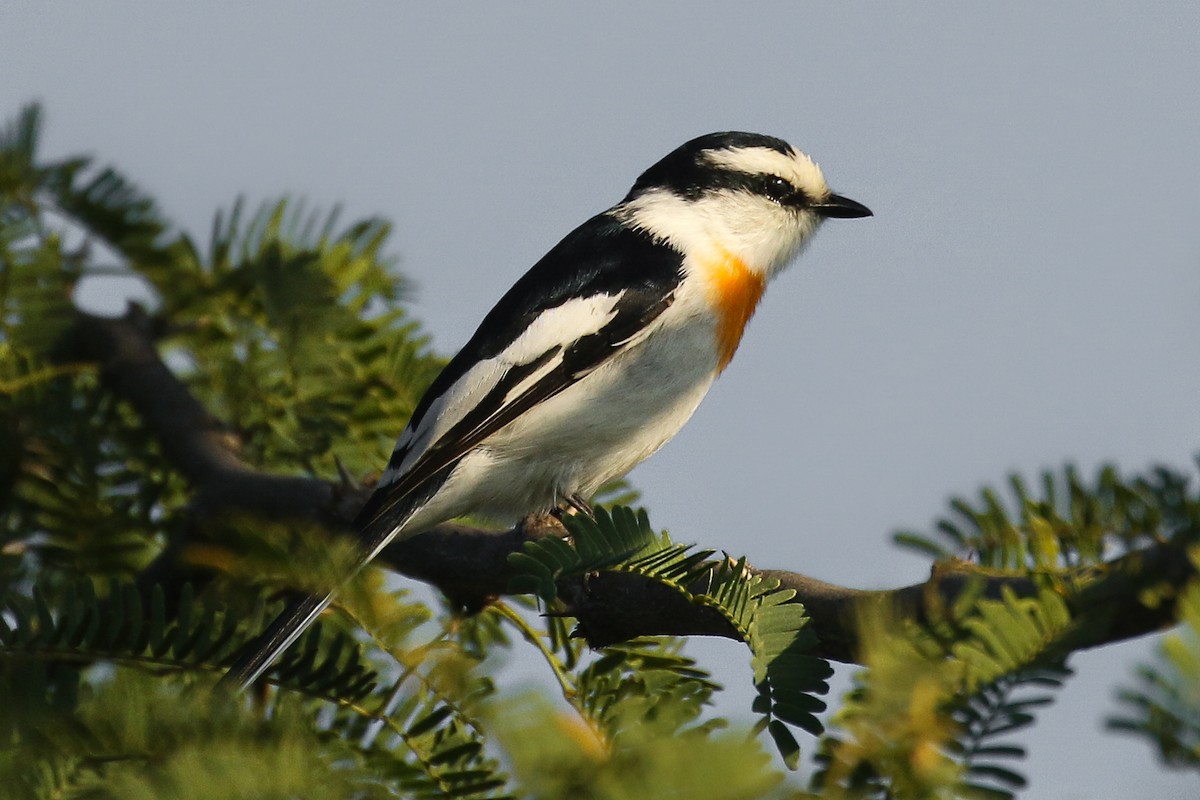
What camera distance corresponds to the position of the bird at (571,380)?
13.6 feet

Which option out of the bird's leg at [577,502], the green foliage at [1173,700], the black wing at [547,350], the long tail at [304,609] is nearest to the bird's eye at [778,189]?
the black wing at [547,350]

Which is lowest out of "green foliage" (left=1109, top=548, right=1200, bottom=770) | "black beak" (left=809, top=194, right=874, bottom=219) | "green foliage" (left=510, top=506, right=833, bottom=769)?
"green foliage" (left=510, top=506, right=833, bottom=769)

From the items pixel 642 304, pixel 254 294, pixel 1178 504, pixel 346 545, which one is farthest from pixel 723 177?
pixel 1178 504

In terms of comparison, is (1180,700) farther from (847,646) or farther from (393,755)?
(393,755)

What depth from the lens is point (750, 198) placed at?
18.4ft

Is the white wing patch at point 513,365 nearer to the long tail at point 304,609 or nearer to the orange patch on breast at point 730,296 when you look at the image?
the long tail at point 304,609

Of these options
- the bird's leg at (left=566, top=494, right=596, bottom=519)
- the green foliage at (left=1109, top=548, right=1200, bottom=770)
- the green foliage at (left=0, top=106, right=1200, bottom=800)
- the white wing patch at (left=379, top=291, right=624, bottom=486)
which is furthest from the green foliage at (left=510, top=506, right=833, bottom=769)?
the bird's leg at (left=566, top=494, right=596, bottom=519)

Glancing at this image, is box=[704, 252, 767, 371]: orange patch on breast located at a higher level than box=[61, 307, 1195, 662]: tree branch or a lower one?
higher

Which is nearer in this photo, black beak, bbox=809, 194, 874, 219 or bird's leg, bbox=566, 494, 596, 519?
bird's leg, bbox=566, 494, 596, 519

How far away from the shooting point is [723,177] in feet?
18.5

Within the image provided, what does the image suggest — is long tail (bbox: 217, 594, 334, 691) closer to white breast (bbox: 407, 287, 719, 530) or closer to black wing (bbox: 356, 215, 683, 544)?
black wing (bbox: 356, 215, 683, 544)

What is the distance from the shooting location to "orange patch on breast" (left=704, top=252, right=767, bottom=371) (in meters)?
4.73

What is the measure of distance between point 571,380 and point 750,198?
61.7 inches

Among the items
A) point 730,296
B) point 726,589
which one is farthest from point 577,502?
point 726,589
